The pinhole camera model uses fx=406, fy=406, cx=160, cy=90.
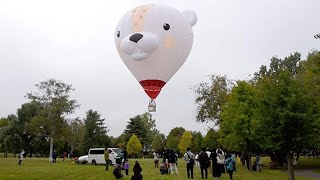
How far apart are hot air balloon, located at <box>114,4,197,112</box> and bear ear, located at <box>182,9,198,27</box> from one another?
12 centimetres

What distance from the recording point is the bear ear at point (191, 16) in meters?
16.6

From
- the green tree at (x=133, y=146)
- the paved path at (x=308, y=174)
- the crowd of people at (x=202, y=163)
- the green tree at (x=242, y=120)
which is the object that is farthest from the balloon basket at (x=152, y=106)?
the green tree at (x=133, y=146)

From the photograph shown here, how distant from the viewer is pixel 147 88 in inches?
632

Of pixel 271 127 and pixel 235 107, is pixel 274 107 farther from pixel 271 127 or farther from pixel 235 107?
pixel 235 107

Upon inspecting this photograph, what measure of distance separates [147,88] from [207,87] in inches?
1335

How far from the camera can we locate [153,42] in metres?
14.7

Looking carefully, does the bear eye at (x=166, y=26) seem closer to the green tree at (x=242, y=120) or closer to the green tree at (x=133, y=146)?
the green tree at (x=242, y=120)

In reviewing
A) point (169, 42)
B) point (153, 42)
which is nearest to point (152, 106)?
point (169, 42)

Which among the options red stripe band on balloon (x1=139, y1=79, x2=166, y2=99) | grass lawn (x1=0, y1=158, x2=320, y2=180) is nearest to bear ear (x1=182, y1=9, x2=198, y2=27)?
red stripe band on balloon (x1=139, y1=79, x2=166, y2=99)

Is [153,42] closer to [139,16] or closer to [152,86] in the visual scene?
[139,16]

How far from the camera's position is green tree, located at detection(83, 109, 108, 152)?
277 feet

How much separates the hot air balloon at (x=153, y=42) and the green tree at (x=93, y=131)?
69.7 metres

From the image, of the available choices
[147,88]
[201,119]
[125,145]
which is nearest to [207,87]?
[201,119]

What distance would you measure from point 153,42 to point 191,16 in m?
2.87
